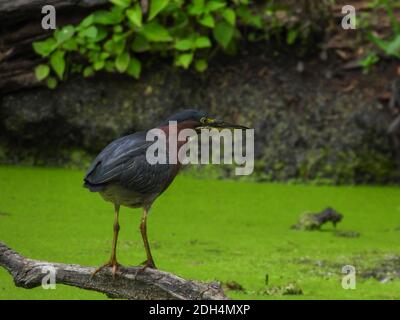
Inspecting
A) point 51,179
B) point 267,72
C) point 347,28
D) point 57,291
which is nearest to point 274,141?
point 267,72

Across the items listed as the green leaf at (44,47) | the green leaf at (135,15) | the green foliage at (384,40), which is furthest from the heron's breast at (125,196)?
the green foliage at (384,40)

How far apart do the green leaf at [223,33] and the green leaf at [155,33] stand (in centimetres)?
32

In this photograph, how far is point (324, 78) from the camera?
6.65 metres

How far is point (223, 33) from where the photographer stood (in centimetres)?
641

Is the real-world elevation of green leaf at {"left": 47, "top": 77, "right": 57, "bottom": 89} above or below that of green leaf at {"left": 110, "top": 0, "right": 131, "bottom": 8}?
below

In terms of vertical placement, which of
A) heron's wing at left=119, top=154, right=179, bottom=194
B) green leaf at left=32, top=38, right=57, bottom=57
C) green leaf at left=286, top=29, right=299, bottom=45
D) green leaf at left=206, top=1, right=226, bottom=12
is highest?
green leaf at left=206, top=1, right=226, bottom=12

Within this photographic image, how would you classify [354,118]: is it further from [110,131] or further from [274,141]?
[110,131]

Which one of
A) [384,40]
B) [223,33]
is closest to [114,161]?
[223,33]

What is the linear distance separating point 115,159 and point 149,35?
3094mm

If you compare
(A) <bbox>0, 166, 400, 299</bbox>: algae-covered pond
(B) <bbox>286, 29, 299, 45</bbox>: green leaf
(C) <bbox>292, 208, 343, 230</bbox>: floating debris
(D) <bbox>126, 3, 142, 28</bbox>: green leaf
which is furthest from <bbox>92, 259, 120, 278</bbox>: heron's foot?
(B) <bbox>286, 29, 299, 45</bbox>: green leaf

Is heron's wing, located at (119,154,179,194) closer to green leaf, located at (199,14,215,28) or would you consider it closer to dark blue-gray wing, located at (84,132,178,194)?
dark blue-gray wing, located at (84,132,178,194)

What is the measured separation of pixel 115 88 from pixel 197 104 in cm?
55

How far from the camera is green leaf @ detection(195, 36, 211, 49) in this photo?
631 centimetres

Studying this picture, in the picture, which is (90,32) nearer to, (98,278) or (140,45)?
(140,45)
